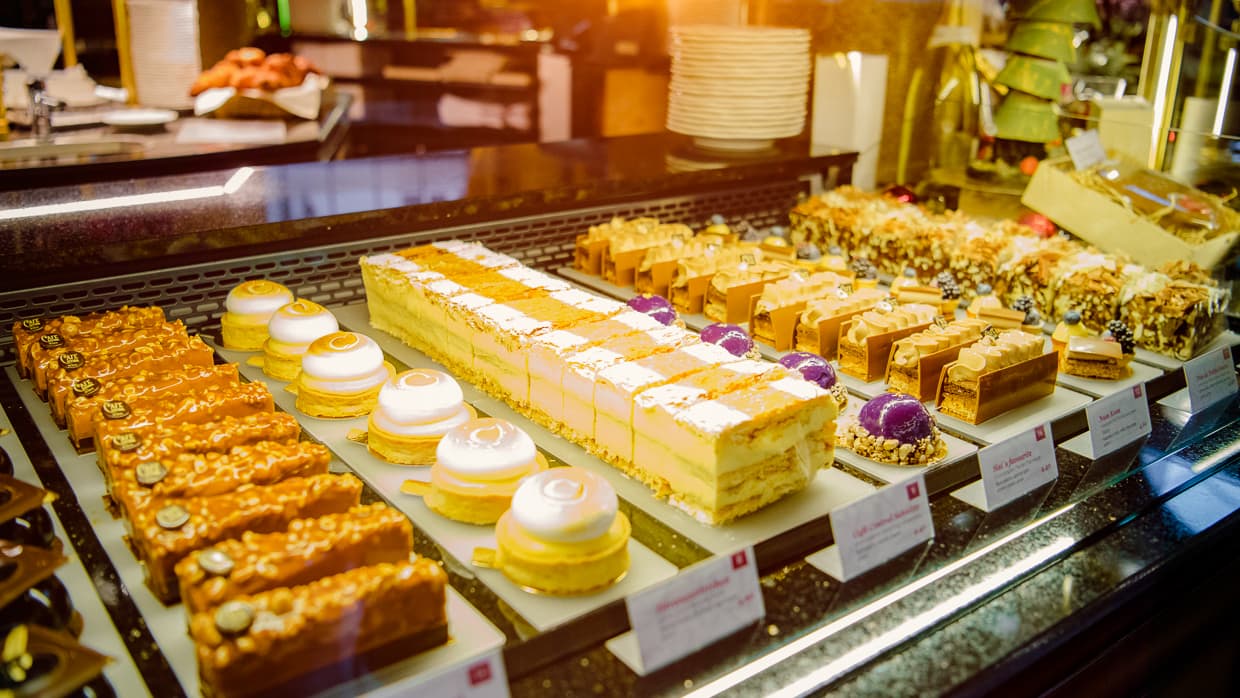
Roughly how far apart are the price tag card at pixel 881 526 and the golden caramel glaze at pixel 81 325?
6.23ft

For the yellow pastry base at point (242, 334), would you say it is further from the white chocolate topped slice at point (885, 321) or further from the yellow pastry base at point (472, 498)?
the white chocolate topped slice at point (885, 321)

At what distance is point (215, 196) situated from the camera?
310 cm

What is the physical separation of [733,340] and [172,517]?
1.57 m

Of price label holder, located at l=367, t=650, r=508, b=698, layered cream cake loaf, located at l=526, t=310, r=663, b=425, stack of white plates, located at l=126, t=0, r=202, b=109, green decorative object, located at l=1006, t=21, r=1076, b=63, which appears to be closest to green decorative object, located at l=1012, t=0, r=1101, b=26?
green decorative object, located at l=1006, t=21, r=1076, b=63

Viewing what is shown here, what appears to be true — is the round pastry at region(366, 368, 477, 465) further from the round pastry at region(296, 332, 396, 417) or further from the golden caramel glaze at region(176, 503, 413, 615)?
the golden caramel glaze at region(176, 503, 413, 615)

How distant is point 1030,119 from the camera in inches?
164

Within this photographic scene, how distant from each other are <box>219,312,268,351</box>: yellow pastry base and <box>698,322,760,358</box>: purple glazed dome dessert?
1307 mm

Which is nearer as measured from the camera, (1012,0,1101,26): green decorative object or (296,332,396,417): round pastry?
(296,332,396,417): round pastry

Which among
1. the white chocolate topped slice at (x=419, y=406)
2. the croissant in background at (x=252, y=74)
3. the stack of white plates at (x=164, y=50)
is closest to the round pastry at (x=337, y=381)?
the white chocolate topped slice at (x=419, y=406)

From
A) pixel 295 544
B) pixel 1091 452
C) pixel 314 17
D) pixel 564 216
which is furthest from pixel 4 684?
pixel 314 17

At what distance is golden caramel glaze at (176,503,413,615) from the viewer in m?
1.49

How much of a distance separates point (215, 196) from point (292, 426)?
143 centimetres

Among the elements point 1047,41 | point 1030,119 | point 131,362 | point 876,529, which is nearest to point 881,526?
point 876,529

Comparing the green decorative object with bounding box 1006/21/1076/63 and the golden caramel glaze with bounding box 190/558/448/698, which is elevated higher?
the green decorative object with bounding box 1006/21/1076/63
